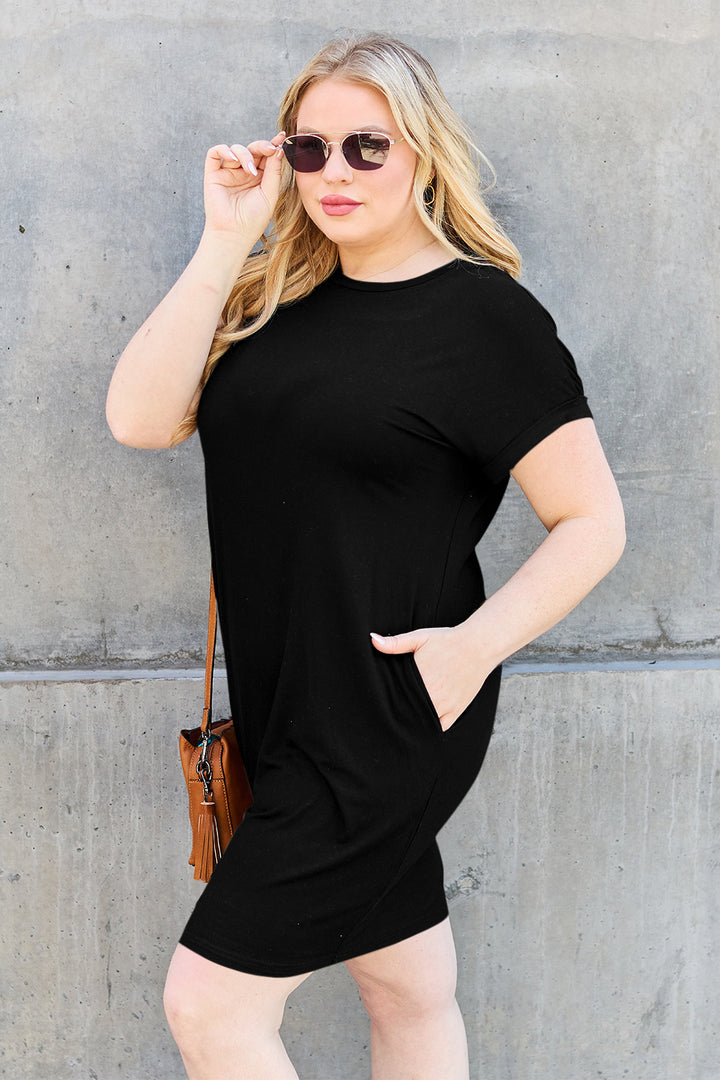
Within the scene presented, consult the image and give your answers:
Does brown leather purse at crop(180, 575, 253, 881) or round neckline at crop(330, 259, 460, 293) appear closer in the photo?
round neckline at crop(330, 259, 460, 293)

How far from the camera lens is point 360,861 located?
1.74m

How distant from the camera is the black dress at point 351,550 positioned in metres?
1.70

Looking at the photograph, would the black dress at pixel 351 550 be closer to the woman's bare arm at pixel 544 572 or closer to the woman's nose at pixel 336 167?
the woman's bare arm at pixel 544 572

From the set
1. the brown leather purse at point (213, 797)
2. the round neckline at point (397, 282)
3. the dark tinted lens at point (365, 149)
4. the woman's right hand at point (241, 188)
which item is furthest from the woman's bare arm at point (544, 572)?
the woman's right hand at point (241, 188)

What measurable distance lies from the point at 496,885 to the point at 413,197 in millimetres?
1826

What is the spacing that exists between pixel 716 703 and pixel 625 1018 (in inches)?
35.9

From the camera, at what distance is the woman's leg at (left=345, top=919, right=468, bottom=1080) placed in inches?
77.0

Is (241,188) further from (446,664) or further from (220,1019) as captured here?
(220,1019)

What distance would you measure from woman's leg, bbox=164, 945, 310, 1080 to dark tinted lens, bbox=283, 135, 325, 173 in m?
1.37

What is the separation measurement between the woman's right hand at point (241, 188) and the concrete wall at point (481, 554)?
0.73m

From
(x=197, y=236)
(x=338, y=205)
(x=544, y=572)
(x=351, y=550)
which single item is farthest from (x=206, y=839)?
(x=197, y=236)

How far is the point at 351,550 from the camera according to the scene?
1.72 m

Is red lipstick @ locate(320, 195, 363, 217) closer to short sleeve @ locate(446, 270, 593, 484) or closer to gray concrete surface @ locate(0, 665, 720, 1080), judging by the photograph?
short sleeve @ locate(446, 270, 593, 484)

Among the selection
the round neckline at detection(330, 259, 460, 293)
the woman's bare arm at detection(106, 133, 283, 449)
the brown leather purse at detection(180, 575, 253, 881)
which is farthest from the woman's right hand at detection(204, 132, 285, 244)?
the brown leather purse at detection(180, 575, 253, 881)
